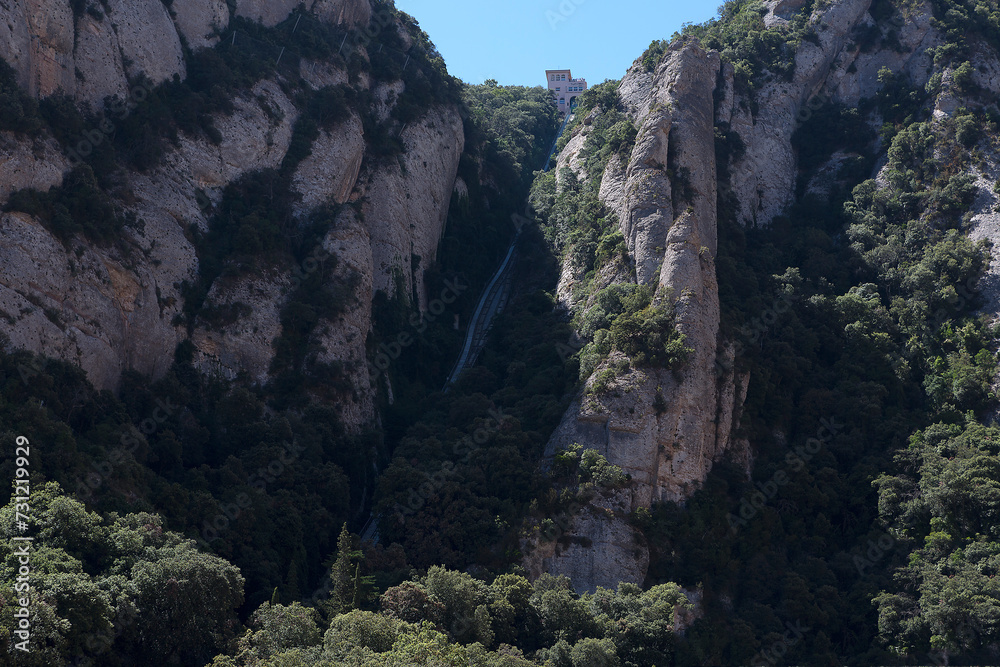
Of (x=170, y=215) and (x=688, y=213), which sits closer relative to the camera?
(x=170, y=215)

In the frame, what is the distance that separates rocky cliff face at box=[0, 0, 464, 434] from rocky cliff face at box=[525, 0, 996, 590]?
1667 cm

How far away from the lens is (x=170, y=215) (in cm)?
6231

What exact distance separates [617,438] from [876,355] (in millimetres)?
21494

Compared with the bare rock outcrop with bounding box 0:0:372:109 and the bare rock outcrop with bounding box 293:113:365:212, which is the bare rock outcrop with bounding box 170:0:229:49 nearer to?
the bare rock outcrop with bounding box 0:0:372:109

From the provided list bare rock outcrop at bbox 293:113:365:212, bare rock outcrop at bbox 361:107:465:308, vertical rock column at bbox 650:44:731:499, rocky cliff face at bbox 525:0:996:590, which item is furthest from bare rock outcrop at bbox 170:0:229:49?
vertical rock column at bbox 650:44:731:499

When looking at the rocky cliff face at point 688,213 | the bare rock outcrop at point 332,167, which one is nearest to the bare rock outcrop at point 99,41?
the bare rock outcrop at point 332,167

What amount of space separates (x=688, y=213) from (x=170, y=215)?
37.7 m

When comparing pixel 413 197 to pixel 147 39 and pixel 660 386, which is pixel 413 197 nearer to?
pixel 147 39

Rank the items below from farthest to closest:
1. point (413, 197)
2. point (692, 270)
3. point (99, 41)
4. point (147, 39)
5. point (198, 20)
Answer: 1. point (413, 197)
2. point (198, 20)
3. point (147, 39)
4. point (692, 270)
5. point (99, 41)

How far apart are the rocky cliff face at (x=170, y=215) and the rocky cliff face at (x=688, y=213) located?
16.7 metres

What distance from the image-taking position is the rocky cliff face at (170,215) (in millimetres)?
52344

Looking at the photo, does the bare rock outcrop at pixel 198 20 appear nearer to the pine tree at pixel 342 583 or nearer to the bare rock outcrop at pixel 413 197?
the bare rock outcrop at pixel 413 197

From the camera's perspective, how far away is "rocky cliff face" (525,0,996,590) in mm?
56156

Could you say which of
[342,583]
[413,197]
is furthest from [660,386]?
[413,197]
